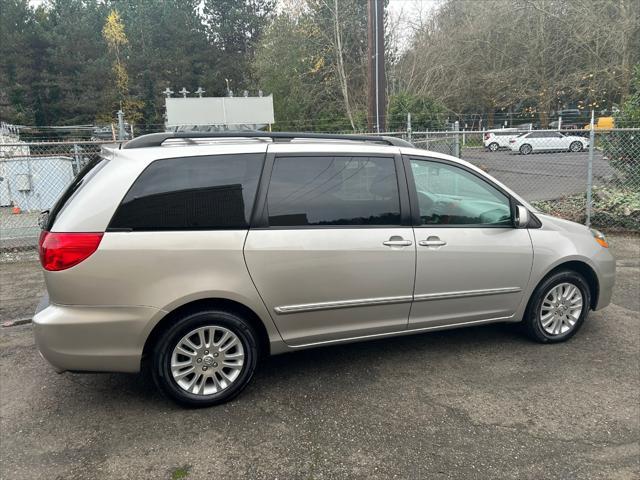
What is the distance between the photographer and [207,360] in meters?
3.18

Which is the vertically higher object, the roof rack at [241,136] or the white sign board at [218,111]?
the white sign board at [218,111]

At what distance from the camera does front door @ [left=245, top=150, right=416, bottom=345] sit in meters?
3.26

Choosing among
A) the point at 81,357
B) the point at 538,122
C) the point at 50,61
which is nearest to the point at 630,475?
the point at 81,357

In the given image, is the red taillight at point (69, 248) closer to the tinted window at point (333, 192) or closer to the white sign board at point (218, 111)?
the tinted window at point (333, 192)

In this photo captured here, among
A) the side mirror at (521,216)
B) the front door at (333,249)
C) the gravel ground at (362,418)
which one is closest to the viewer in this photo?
the gravel ground at (362,418)

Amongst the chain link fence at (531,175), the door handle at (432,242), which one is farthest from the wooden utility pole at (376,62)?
the door handle at (432,242)

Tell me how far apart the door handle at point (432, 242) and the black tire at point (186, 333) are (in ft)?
4.41

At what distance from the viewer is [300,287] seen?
3.31 m

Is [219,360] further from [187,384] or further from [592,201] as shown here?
[592,201]

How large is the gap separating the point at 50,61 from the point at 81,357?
157 ft

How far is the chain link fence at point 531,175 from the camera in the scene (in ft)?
27.3

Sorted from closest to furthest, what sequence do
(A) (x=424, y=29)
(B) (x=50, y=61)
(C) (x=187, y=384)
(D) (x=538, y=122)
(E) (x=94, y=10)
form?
(C) (x=187, y=384) < (A) (x=424, y=29) < (D) (x=538, y=122) < (B) (x=50, y=61) < (E) (x=94, y=10)

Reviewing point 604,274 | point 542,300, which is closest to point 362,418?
point 542,300

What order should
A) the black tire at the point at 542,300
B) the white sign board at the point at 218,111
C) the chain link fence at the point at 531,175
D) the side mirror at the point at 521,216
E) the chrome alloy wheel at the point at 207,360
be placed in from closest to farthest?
the chrome alloy wheel at the point at 207,360 → the side mirror at the point at 521,216 → the black tire at the point at 542,300 → the chain link fence at the point at 531,175 → the white sign board at the point at 218,111
